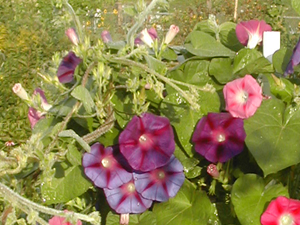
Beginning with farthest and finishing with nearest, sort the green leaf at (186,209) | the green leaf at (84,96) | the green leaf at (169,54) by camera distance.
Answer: the green leaf at (169,54) → the green leaf at (186,209) → the green leaf at (84,96)

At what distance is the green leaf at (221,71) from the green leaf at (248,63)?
1 centimetres

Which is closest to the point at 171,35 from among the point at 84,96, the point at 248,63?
the point at 248,63

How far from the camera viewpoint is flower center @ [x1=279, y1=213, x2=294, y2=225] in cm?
94

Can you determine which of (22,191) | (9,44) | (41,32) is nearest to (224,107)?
(22,191)

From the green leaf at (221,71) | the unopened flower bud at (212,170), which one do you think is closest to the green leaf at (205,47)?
the green leaf at (221,71)

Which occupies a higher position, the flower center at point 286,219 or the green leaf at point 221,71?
the green leaf at point 221,71

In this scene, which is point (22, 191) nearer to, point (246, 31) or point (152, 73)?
point (152, 73)

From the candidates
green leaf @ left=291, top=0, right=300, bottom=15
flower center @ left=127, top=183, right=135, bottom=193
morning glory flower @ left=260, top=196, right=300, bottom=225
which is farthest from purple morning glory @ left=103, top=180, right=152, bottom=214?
green leaf @ left=291, top=0, right=300, bottom=15

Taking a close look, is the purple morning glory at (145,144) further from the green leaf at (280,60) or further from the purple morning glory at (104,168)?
the green leaf at (280,60)

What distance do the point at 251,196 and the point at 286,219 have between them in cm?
8

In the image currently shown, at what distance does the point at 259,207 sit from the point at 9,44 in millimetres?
2823

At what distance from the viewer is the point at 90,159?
955mm

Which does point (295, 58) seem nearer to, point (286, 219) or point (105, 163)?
point (286, 219)

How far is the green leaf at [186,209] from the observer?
98cm
